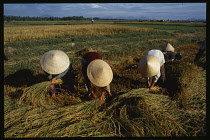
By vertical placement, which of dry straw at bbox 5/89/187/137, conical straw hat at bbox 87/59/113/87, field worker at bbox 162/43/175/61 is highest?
field worker at bbox 162/43/175/61

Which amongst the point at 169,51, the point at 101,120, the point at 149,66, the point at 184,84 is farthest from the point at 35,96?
the point at 169,51

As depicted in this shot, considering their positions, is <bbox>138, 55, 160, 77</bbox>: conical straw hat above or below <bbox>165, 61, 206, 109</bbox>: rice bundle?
above

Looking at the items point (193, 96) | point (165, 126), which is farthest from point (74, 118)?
point (193, 96)

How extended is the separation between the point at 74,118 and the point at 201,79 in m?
3.09

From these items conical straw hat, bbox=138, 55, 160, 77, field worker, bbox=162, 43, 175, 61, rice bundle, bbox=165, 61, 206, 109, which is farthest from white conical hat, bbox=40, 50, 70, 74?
field worker, bbox=162, 43, 175, 61

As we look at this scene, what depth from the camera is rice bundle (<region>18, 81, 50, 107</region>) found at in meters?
2.50

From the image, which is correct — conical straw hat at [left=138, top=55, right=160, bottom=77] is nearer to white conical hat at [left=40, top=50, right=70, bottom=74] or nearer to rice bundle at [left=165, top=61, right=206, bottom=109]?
rice bundle at [left=165, top=61, right=206, bottom=109]

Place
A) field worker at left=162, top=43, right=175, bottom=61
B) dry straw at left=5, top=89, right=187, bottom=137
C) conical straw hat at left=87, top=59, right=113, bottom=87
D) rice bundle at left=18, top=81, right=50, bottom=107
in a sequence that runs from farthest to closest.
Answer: field worker at left=162, top=43, right=175, bottom=61
rice bundle at left=18, top=81, right=50, bottom=107
conical straw hat at left=87, top=59, right=113, bottom=87
dry straw at left=5, top=89, right=187, bottom=137

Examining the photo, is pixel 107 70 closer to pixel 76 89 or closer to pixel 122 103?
pixel 122 103

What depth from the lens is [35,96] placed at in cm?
261

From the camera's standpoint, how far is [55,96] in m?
2.80

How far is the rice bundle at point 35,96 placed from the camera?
2.50 metres

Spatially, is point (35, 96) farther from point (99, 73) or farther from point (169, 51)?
point (169, 51)

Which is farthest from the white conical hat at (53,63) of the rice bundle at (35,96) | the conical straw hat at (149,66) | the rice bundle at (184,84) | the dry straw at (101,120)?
the rice bundle at (184,84)
